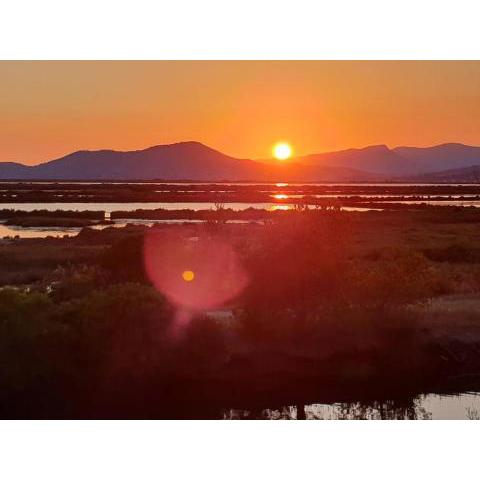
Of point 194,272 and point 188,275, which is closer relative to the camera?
point 188,275

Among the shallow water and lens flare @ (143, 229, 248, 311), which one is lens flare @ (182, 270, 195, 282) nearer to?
lens flare @ (143, 229, 248, 311)

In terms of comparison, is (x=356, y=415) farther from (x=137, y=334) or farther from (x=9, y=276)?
(x=9, y=276)

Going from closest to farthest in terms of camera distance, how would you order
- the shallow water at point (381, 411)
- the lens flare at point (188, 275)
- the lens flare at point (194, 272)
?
the shallow water at point (381, 411) < the lens flare at point (194, 272) < the lens flare at point (188, 275)

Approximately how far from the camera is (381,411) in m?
22.2

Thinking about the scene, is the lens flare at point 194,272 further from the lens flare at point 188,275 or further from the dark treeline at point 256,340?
the dark treeline at point 256,340

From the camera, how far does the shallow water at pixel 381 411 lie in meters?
21.6

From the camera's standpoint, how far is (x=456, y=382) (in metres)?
24.4

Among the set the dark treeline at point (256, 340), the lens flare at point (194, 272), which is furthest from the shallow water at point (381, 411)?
the lens flare at point (194, 272)

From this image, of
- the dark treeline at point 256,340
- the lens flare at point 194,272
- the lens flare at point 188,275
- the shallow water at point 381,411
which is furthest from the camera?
the lens flare at point 188,275

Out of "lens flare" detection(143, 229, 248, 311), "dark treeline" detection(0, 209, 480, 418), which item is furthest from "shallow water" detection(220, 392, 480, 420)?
"lens flare" detection(143, 229, 248, 311)

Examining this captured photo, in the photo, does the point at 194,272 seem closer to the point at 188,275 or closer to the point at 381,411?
the point at 188,275

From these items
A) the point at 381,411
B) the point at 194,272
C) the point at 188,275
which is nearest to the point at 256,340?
the point at 381,411

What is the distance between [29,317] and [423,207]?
81.8 meters

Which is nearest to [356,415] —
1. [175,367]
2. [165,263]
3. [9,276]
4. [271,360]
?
[271,360]
